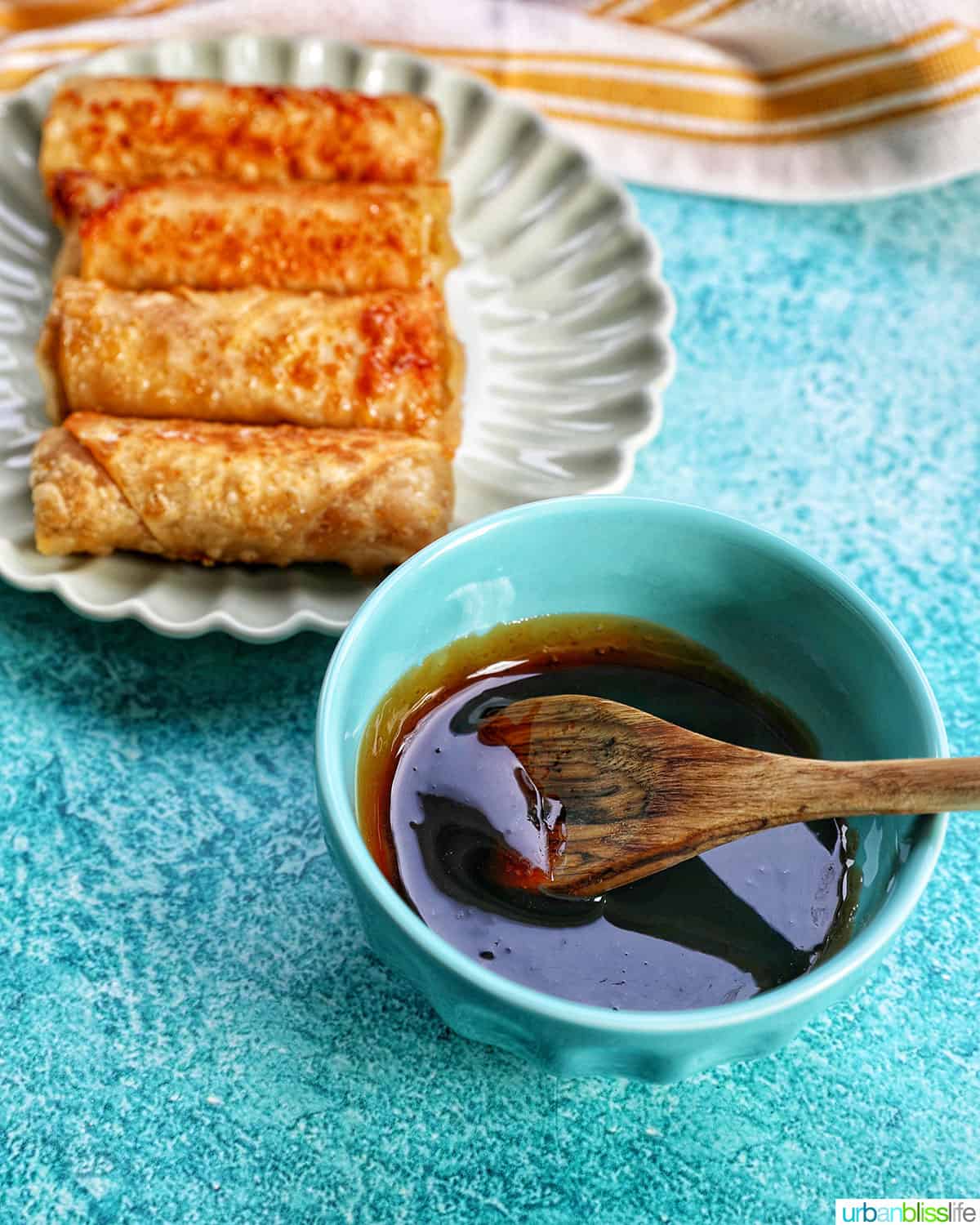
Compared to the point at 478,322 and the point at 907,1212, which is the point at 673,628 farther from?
the point at 478,322

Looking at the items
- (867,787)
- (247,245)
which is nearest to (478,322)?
(247,245)

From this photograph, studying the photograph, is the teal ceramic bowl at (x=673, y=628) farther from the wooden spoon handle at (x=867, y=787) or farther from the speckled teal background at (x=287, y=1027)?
the speckled teal background at (x=287, y=1027)

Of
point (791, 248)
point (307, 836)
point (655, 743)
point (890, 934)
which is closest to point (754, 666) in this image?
point (655, 743)

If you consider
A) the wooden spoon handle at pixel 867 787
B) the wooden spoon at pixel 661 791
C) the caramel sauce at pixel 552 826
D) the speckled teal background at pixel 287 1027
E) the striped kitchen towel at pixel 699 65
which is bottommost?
the speckled teal background at pixel 287 1027

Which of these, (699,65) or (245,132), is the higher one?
(699,65)

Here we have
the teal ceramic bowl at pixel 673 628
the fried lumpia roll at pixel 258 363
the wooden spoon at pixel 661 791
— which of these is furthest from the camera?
the fried lumpia roll at pixel 258 363

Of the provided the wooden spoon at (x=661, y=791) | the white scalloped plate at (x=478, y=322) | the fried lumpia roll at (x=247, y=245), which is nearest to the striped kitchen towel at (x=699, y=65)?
the white scalloped plate at (x=478, y=322)

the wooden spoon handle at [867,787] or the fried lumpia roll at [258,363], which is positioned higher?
the wooden spoon handle at [867,787]
